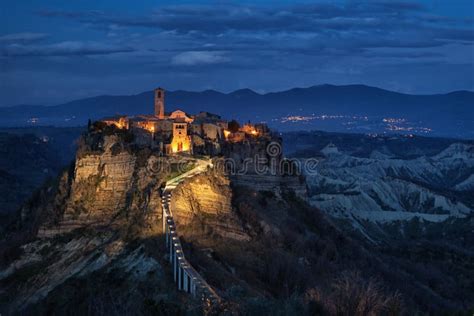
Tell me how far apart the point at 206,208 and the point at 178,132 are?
1231 centimetres

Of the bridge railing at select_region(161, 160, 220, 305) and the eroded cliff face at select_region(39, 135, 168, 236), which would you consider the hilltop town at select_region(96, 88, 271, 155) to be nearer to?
the eroded cliff face at select_region(39, 135, 168, 236)

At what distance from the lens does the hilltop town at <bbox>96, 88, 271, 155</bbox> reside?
66938 mm

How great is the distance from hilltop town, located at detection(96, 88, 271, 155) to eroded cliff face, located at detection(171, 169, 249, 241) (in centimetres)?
656

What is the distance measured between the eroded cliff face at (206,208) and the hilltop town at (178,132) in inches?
258

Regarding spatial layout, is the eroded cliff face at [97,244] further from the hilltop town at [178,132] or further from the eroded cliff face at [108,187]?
the hilltop town at [178,132]

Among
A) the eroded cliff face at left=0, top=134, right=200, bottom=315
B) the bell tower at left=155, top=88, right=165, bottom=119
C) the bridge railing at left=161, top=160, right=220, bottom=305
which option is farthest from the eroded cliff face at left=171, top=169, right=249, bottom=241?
the bell tower at left=155, top=88, right=165, bottom=119

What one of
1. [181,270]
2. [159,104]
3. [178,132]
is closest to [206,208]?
[178,132]

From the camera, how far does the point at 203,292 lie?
123 feet

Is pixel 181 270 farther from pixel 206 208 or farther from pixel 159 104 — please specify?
pixel 159 104

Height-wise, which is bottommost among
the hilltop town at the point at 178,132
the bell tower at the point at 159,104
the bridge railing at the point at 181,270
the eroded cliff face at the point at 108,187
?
the bridge railing at the point at 181,270

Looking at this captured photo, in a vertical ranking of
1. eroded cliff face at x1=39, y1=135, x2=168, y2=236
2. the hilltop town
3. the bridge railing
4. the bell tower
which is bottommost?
the bridge railing

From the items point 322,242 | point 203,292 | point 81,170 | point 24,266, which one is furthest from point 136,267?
point 322,242

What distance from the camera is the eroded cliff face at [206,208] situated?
5378 cm

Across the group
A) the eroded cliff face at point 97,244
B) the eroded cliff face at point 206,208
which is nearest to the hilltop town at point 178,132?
the eroded cliff face at point 97,244
